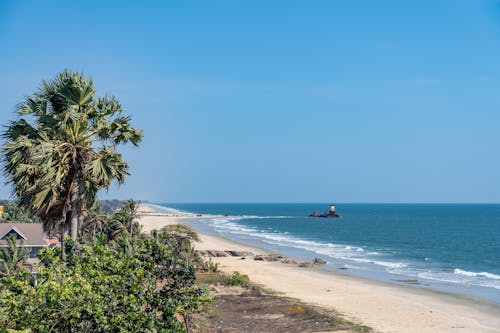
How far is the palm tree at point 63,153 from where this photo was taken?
Answer: 1362cm

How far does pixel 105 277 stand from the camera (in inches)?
407

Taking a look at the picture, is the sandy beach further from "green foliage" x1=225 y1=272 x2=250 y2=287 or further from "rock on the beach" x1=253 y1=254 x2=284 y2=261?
"rock on the beach" x1=253 y1=254 x2=284 y2=261

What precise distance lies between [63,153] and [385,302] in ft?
85.0

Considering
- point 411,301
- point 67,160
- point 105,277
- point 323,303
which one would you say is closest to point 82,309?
point 105,277

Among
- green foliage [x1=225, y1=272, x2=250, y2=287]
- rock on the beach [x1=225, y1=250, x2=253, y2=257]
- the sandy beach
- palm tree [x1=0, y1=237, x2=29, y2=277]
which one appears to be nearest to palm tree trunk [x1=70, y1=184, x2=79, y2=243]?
the sandy beach

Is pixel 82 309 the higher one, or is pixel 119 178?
pixel 119 178

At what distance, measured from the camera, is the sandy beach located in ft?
91.5

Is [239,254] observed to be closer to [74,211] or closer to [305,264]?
[305,264]

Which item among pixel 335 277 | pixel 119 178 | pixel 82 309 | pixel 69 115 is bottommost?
pixel 335 277

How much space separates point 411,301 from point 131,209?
27.4 meters

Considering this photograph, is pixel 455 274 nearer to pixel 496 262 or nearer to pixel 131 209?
pixel 496 262

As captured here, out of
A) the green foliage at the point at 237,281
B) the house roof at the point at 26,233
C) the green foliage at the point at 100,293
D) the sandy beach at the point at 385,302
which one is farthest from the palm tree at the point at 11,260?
the green foliage at the point at 100,293

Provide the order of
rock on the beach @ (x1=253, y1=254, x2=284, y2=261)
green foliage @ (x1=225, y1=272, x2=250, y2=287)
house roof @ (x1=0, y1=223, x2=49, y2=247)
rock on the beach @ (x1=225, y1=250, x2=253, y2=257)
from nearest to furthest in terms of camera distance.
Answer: green foliage @ (x1=225, y1=272, x2=250, y2=287) < house roof @ (x1=0, y1=223, x2=49, y2=247) < rock on the beach @ (x1=253, y1=254, x2=284, y2=261) < rock on the beach @ (x1=225, y1=250, x2=253, y2=257)

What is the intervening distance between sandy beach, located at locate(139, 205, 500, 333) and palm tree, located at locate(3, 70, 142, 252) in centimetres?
1685
